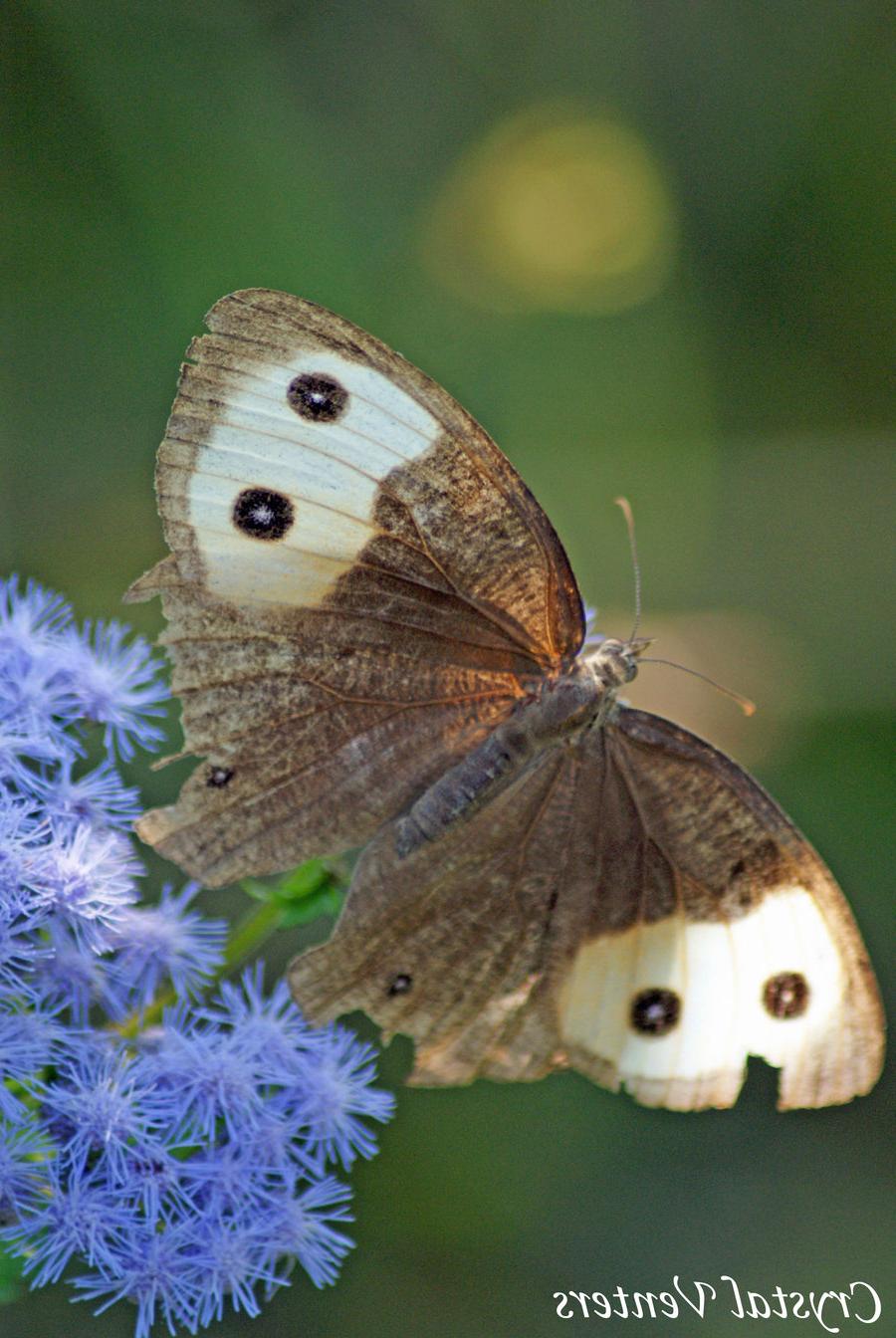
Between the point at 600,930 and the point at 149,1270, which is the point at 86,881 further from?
the point at 600,930

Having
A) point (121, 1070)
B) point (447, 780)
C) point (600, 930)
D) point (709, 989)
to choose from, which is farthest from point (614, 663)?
point (121, 1070)

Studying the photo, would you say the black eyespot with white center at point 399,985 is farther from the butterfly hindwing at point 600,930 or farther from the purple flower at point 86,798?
the purple flower at point 86,798

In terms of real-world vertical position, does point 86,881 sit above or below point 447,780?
below

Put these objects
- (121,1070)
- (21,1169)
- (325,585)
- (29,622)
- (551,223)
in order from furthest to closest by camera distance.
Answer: (551,223)
(29,622)
(325,585)
(121,1070)
(21,1169)

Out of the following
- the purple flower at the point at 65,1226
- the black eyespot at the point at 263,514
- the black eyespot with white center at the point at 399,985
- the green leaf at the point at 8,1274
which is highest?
the black eyespot at the point at 263,514

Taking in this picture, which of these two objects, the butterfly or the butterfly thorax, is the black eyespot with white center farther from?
the butterfly thorax

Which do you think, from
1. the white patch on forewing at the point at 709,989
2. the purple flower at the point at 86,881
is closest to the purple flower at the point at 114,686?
the purple flower at the point at 86,881

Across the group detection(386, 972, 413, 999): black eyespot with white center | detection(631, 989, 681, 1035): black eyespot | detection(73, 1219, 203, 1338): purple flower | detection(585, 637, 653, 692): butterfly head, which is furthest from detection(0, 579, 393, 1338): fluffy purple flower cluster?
detection(585, 637, 653, 692): butterfly head
